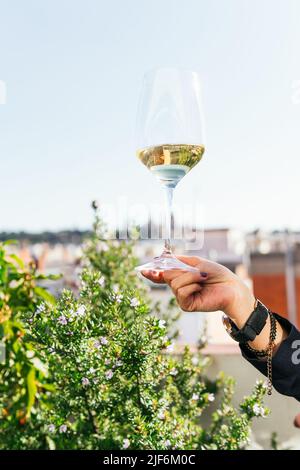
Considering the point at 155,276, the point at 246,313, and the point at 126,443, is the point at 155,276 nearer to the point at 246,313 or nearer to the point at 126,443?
the point at 246,313

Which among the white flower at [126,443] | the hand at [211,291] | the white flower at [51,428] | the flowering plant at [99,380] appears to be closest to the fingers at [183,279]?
the hand at [211,291]

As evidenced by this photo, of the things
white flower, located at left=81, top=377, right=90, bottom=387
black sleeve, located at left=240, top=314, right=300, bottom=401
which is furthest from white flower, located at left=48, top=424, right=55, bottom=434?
black sleeve, located at left=240, top=314, right=300, bottom=401

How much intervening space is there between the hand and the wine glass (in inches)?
0.9

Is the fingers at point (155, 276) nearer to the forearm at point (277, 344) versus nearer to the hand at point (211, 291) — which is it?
the hand at point (211, 291)

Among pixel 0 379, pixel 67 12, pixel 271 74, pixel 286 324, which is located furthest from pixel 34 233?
pixel 286 324

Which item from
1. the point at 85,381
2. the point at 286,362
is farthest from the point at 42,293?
the point at 286,362

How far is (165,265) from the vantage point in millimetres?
759

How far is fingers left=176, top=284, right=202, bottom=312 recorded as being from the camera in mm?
788

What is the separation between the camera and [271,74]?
1662mm

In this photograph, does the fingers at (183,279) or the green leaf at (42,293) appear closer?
the fingers at (183,279)

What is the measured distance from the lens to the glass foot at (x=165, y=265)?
29.5 inches

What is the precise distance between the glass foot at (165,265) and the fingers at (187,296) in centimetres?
3

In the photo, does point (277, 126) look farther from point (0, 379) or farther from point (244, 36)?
point (0, 379)

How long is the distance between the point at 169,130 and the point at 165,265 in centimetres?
17
